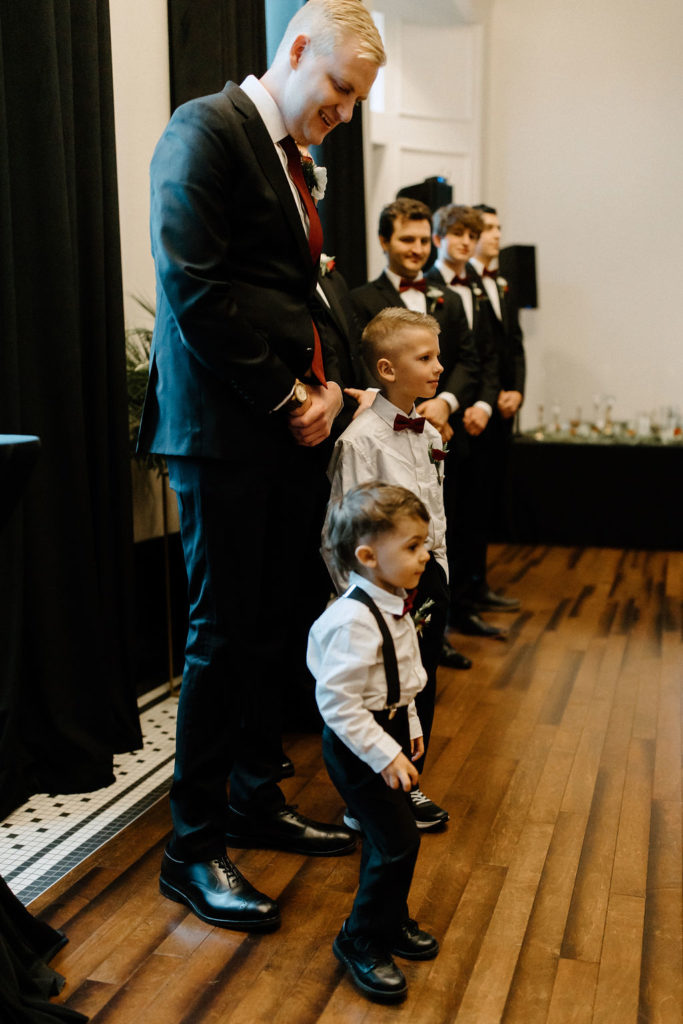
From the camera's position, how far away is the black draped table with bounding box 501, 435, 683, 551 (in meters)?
6.43

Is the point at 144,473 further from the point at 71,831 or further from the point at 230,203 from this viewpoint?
the point at 230,203

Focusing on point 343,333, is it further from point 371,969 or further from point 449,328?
point 371,969

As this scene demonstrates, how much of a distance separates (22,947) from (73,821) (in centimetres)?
78

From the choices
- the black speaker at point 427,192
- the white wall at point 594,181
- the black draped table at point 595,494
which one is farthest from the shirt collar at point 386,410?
the white wall at point 594,181

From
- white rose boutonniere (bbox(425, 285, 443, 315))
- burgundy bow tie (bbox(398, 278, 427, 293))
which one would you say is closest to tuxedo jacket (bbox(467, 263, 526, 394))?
white rose boutonniere (bbox(425, 285, 443, 315))

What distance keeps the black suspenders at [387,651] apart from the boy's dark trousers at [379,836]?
40 millimetres

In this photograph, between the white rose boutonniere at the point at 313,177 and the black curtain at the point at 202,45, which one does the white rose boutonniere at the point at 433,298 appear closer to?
the black curtain at the point at 202,45

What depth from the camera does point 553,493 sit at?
6641 mm

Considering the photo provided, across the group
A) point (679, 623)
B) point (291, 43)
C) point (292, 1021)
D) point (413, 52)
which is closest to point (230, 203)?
point (291, 43)

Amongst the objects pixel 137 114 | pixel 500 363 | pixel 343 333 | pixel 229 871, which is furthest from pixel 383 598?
pixel 500 363

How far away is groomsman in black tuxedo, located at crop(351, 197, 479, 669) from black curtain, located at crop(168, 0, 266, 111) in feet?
2.52

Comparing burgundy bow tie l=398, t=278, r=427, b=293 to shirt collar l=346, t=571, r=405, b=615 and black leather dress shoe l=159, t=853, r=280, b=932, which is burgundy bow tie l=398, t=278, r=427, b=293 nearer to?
shirt collar l=346, t=571, r=405, b=615

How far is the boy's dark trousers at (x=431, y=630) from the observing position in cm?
243

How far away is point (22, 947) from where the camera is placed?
6.02 feet
